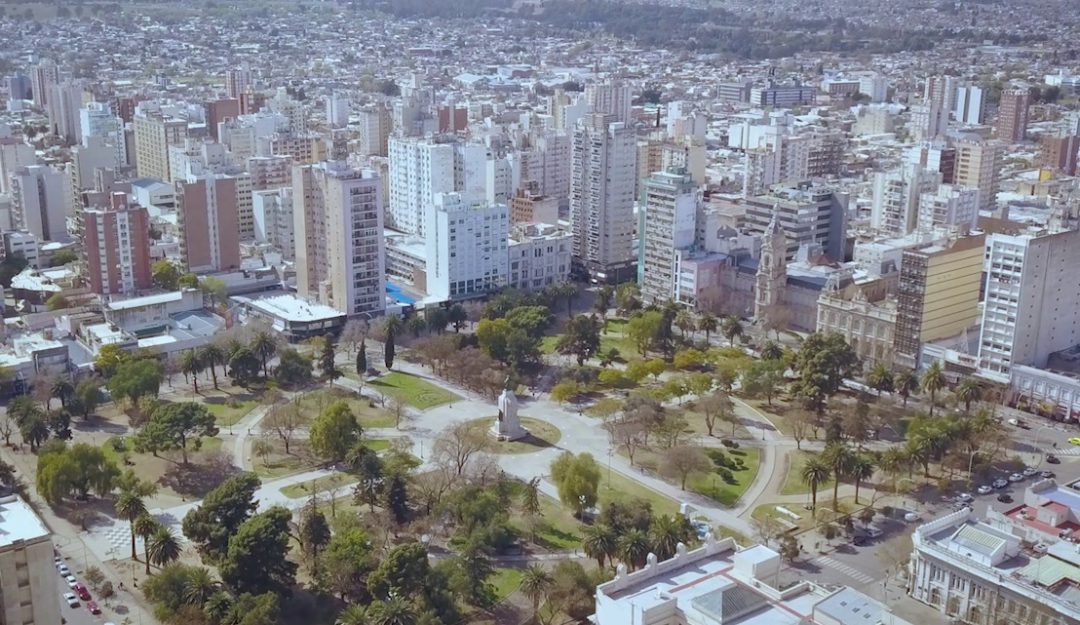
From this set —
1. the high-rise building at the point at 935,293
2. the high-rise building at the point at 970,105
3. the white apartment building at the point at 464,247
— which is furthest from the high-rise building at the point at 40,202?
the high-rise building at the point at 970,105

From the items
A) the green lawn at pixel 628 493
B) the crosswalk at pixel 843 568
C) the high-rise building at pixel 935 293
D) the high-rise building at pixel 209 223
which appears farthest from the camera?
the high-rise building at pixel 209 223

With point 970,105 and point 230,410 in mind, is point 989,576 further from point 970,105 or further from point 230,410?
point 970,105

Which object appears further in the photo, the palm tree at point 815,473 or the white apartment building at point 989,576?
the palm tree at point 815,473

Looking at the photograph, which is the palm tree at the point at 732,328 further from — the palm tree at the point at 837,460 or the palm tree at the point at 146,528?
the palm tree at the point at 146,528

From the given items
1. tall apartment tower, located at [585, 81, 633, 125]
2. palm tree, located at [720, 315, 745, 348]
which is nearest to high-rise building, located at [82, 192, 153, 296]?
palm tree, located at [720, 315, 745, 348]

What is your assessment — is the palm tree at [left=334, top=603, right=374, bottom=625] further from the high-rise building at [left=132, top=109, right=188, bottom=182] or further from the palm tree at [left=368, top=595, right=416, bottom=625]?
the high-rise building at [left=132, top=109, right=188, bottom=182]

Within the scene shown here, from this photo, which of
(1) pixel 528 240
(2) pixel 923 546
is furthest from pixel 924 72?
(2) pixel 923 546

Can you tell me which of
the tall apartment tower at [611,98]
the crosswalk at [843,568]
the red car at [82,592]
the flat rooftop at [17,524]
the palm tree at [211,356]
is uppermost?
the tall apartment tower at [611,98]

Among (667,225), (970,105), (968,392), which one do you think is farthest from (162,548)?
(970,105)

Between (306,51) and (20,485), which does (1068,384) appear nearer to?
(20,485)
